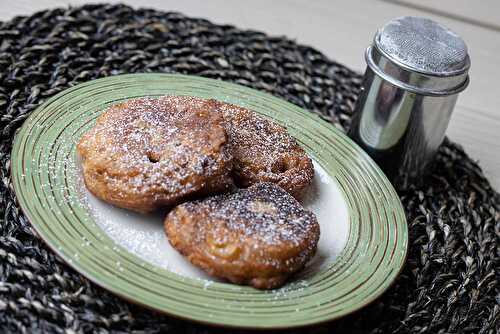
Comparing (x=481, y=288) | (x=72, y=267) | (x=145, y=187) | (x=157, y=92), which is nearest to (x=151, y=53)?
(x=157, y=92)

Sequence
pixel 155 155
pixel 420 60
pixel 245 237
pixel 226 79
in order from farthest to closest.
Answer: pixel 226 79 < pixel 420 60 < pixel 155 155 < pixel 245 237

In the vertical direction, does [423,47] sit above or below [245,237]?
above

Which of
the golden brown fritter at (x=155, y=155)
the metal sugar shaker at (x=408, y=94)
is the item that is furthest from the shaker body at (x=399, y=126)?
the golden brown fritter at (x=155, y=155)

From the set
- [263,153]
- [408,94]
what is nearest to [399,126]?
[408,94]

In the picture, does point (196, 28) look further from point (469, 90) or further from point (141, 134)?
point (469, 90)

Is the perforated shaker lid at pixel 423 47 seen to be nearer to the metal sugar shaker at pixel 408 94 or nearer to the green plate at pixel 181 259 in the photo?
the metal sugar shaker at pixel 408 94

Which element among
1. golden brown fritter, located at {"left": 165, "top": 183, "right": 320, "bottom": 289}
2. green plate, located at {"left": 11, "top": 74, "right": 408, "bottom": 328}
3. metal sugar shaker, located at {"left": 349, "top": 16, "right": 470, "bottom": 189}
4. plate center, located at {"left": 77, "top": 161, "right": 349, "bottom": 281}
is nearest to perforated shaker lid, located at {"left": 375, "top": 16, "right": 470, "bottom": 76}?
metal sugar shaker, located at {"left": 349, "top": 16, "right": 470, "bottom": 189}

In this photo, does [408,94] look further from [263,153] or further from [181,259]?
[181,259]
